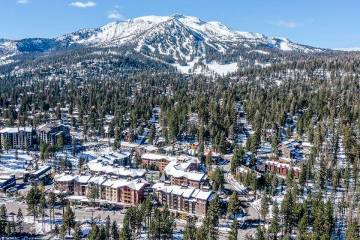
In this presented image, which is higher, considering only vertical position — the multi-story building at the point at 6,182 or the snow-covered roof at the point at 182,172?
the snow-covered roof at the point at 182,172

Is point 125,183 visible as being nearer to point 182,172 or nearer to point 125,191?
point 125,191

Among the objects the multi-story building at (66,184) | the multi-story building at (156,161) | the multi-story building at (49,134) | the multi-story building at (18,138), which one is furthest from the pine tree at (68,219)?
the multi-story building at (18,138)

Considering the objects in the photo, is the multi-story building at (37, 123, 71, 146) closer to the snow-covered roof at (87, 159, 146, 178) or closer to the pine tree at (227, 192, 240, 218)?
the snow-covered roof at (87, 159, 146, 178)

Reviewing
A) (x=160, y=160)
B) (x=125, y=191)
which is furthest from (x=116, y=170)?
(x=160, y=160)

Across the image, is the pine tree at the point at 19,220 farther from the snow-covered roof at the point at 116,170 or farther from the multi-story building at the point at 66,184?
the snow-covered roof at the point at 116,170

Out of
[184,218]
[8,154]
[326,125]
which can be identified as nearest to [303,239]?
[184,218]

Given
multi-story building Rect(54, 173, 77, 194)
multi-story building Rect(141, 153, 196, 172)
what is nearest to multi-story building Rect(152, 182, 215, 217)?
multi-story building Rect(54, 173, 77, 194)
